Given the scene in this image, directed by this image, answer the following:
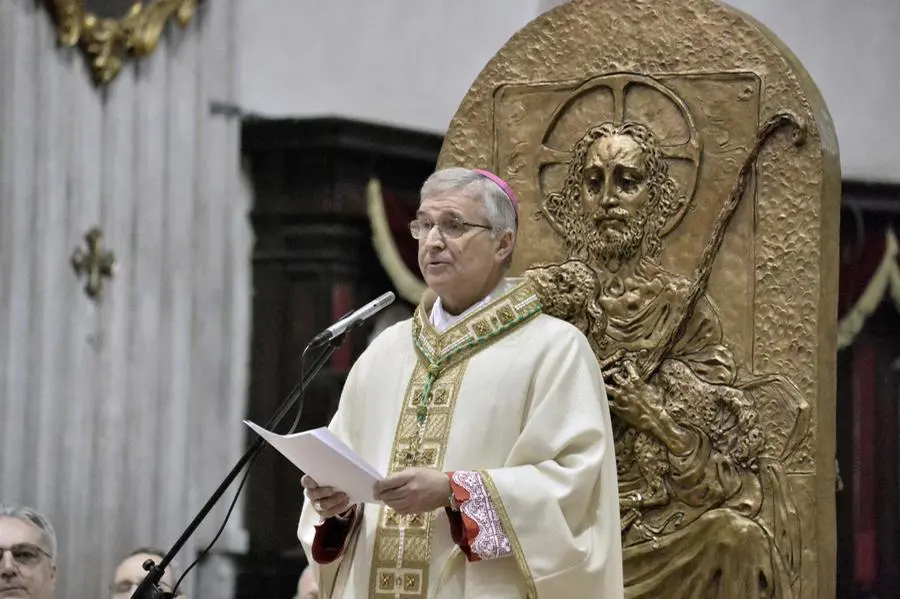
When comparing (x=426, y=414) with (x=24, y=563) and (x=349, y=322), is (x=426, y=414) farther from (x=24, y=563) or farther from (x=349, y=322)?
(x=24, y=563)

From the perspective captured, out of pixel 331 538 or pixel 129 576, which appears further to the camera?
pixel 129 576

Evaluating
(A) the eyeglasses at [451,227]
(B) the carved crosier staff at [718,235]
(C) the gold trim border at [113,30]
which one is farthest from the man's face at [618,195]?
(C) the gold trim border at [113,30]

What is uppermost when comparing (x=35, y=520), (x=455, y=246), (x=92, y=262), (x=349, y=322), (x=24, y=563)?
(x=92, y=262)

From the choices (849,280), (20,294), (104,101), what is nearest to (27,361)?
(20,294)

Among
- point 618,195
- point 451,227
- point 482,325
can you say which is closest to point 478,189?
point 451,227

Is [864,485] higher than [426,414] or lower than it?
lower

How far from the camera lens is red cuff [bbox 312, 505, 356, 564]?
4195 mm

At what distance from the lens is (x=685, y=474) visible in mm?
4688

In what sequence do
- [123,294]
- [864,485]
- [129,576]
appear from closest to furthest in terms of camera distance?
[129,576], [123,294], [864,485]

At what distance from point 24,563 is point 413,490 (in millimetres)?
1310

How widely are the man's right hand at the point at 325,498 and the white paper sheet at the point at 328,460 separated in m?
0.06

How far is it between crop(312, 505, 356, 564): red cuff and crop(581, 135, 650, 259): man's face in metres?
1.05

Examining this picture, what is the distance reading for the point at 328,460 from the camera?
3756 mm

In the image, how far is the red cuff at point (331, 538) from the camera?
420 centimetres
